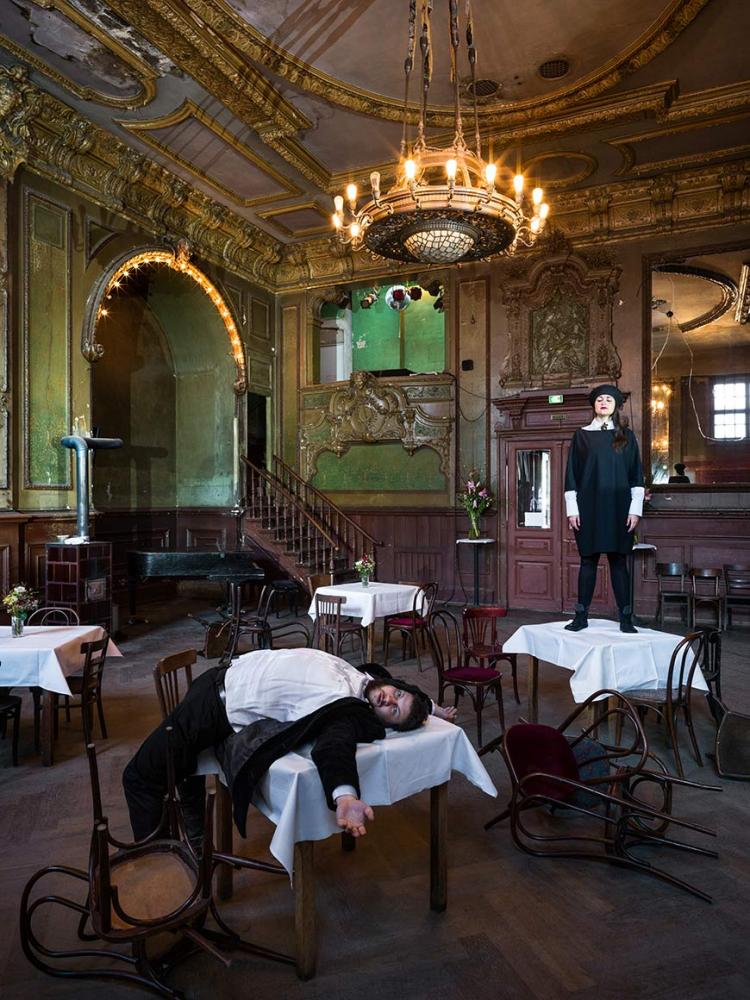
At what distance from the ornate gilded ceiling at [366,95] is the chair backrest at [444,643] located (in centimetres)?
522

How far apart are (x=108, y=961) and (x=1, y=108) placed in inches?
293

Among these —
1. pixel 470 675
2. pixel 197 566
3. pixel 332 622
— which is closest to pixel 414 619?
pixel 332 622

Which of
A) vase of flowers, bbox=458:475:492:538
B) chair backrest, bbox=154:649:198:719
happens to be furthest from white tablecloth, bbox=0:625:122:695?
vase of flowers, bbox=458:475:492:538

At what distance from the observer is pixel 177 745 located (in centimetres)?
242

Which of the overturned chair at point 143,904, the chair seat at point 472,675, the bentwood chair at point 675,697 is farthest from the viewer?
the chair seat at point 472,675

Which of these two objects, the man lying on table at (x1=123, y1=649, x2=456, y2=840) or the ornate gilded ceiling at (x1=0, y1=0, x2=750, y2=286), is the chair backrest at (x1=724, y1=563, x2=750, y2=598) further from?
the man lying on table at (x1=123, y1=649, x2=456, y2=840)

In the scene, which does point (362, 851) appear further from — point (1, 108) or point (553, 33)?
point (1, 108)

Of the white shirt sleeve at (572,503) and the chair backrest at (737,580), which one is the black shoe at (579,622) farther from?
the chair backrest at (737,580)

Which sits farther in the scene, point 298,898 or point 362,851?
point 362,851

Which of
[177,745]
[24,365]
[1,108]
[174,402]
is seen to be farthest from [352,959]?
[174,402]

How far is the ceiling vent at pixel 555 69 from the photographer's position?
657 cm

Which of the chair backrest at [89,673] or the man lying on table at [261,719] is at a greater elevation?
the man lying on table at [261,719]

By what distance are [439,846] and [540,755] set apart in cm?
71

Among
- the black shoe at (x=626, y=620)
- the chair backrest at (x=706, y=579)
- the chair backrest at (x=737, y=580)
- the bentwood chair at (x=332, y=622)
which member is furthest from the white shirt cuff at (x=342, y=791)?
the chair backrest at (x=737, y=580)
